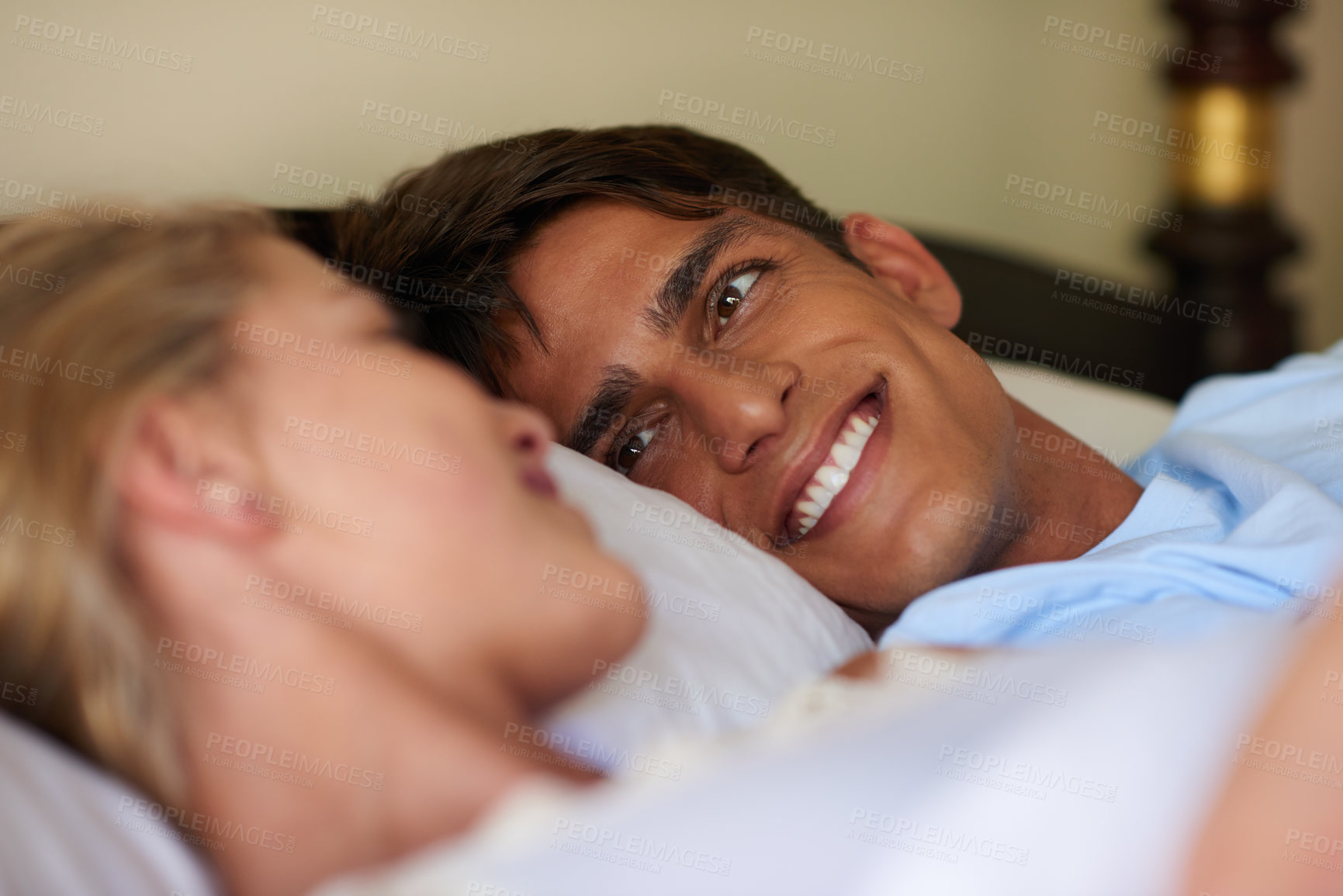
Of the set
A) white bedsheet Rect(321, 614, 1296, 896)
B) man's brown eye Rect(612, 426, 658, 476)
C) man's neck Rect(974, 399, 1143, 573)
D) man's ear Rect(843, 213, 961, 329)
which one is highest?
man's ear Rect(843, 213, 961, 329)

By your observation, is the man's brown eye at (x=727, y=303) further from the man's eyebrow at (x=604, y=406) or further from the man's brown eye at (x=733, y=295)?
the man's eyebrow at (x=604, y=406)

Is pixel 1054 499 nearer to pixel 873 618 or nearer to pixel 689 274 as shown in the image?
pixel 873 618

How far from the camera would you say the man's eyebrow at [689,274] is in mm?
911

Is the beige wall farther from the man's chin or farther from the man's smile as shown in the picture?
the man's chin

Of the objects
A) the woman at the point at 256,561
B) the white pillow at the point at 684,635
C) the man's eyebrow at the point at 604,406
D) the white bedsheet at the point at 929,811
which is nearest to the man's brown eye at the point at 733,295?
the man's eyebrow at the point at 604,406

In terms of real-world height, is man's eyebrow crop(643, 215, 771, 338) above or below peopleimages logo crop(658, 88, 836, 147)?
below

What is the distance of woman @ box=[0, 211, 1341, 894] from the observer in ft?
1.35

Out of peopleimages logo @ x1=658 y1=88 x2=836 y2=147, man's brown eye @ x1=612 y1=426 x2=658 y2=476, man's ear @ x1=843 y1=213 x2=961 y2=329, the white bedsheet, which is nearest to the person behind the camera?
the white bedsheet

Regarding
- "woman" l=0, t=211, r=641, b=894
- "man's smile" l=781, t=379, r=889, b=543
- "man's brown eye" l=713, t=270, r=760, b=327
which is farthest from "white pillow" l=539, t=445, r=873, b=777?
"man's brown eye" l=713, t=270, r=760, b=327

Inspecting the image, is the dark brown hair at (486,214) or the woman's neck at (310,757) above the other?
the dark brown hair at (486,214)

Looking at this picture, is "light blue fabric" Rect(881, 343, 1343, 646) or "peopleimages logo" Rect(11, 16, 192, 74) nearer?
"light blue fabric" Rect(881, 343, 1343, 646)

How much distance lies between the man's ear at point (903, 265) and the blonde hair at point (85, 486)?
91cm

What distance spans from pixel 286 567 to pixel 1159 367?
186cm

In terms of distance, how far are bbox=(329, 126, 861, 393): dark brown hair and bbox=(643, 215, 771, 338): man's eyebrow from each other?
0.15 ft
